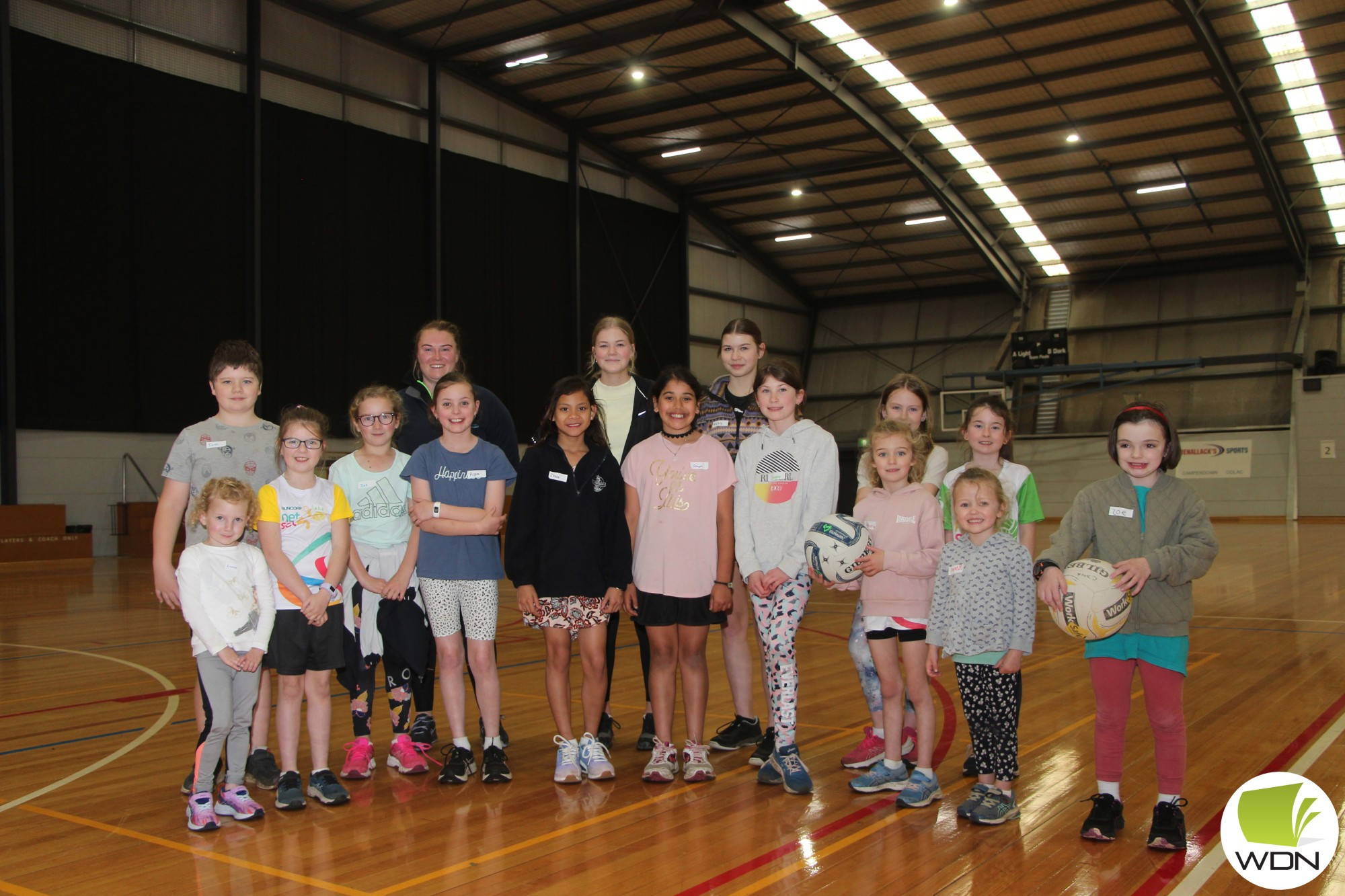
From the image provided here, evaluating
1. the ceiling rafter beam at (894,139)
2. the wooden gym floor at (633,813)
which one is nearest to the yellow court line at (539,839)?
the wooden gym floor at (633,813)

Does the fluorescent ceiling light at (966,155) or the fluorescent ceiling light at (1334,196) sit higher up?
the fluorescent ceiling light at (966,155)

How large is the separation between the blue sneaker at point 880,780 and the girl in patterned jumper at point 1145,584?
60 cm

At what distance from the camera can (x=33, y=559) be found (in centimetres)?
1298

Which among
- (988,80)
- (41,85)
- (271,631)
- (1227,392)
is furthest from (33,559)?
(1227,392)

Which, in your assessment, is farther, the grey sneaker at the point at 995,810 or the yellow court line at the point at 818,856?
the grey sneaker at the point at 995,810

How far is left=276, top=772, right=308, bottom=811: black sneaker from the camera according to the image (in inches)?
133

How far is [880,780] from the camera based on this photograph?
138 inches

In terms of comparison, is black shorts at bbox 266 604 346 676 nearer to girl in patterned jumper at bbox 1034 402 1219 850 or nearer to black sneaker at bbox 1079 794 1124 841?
girl in patterned jumper at bbox 1034 402 1219 850

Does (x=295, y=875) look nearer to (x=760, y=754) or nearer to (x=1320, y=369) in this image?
(x=760, y=754)

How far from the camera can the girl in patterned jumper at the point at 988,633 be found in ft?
10.5

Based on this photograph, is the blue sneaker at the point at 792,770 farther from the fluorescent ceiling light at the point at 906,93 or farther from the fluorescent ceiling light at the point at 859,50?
the fluorescent ceiling light at the point at 906,93

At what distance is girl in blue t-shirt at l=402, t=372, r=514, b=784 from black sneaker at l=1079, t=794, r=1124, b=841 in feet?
6.22

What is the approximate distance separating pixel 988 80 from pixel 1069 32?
177cm

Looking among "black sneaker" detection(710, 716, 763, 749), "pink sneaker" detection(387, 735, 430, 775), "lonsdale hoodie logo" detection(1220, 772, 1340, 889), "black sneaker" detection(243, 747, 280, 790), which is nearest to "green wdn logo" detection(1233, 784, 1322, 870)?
"lonsdale hoodie logo" detection(1220, 772, 1340, 889)
